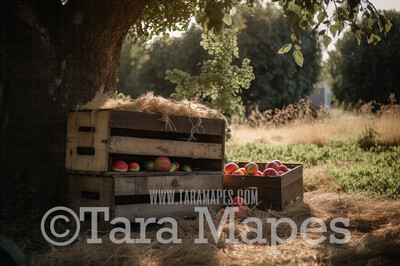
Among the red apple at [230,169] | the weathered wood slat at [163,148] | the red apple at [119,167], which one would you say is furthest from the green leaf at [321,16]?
the red apple at [119,167]

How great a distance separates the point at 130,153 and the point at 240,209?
131 centimetres

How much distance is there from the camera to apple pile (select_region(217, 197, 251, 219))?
410 cm

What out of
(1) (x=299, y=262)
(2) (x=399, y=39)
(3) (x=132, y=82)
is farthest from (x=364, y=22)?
(3) (x=132, y=82)

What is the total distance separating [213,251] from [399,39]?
17.6 m

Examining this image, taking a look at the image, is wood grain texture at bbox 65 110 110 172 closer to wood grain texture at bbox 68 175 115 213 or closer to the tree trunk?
wood grain texture at bbox 68 175 115 213

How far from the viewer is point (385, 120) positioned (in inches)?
395

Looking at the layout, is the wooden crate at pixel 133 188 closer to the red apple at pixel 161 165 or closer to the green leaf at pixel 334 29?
the red apple at pixel 161 165

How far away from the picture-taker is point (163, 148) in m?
4.00

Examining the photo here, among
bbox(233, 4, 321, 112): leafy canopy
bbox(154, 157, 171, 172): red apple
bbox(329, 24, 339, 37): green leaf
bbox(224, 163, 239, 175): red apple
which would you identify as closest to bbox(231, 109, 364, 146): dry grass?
bbox(224, 163, 239, 175): red apple

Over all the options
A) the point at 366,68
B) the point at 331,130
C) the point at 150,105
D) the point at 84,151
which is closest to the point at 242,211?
the point at 150,105

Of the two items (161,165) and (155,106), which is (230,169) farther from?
(155,106)

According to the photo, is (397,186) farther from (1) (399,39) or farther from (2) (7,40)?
(1) (399,39)

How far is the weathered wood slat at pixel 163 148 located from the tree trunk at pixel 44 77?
0.86m

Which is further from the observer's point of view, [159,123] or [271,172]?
[271,172]
